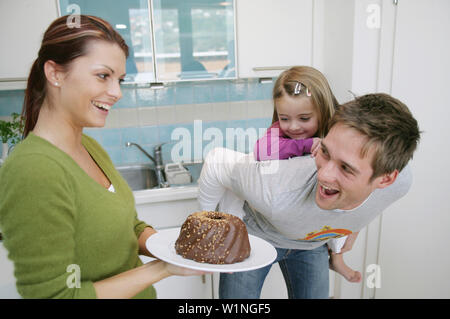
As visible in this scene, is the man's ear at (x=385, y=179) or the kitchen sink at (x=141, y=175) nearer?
the man's ear at (x=385, y=179)

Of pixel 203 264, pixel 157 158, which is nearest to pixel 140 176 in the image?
pixel 157 158

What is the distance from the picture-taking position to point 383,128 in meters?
0.74

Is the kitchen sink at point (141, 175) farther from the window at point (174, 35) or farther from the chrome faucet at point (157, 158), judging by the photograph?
the window at point (174, 35)

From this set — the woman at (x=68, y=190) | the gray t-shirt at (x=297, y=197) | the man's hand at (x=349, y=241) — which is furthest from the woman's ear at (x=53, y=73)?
the man's hand at (x=349, y=241)

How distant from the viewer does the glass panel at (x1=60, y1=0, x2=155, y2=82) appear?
1633mm

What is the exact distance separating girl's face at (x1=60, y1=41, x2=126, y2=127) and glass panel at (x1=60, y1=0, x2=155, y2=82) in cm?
108

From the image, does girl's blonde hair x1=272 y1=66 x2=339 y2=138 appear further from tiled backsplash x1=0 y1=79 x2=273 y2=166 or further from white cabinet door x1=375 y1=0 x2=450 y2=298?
tiled backsplash x1=0 y1=79 x2=273 y2=166

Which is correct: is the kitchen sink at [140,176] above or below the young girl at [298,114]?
below

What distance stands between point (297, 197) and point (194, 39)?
116cm

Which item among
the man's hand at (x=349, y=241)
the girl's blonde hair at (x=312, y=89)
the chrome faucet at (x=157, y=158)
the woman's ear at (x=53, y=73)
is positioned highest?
the woman's ear at (x=53, y=73)

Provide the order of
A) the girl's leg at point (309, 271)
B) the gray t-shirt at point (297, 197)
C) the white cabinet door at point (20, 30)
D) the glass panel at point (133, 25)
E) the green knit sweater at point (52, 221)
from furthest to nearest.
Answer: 1. the glass panel at point (133, 25)
2. the white cabinet door at point (20, 30)
3. the girl's leg at point (309, 271)
4. the gray t-shirt at point (297, 197)
5. the green knit sweater at point (52, 221)

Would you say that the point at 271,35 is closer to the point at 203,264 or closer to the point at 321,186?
the point at 321,186

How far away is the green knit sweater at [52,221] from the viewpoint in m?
0.55

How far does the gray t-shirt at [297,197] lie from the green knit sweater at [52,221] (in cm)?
38
